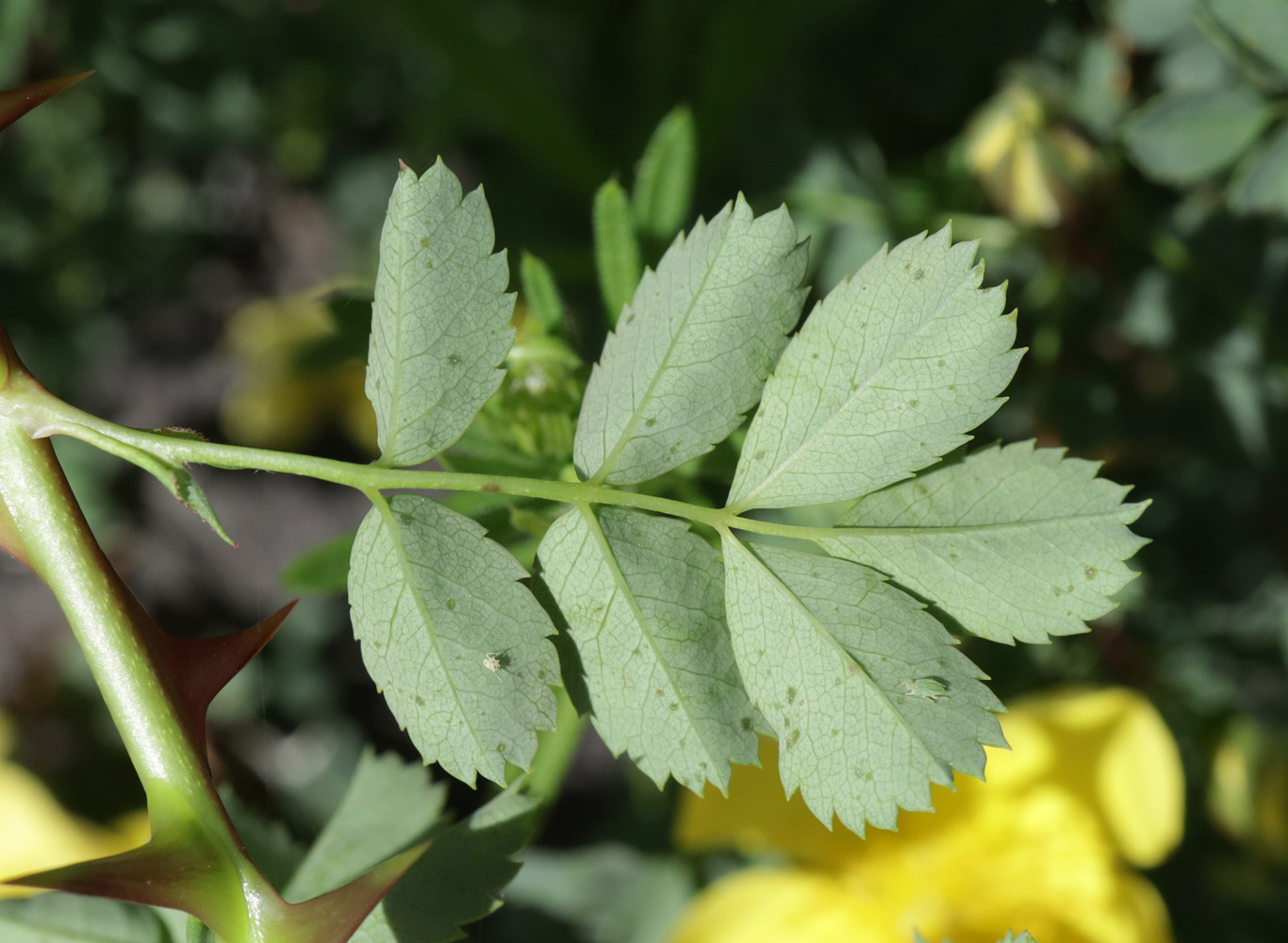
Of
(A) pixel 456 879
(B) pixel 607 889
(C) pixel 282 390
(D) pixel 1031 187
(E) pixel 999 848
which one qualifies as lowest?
(B) pixel 607 889

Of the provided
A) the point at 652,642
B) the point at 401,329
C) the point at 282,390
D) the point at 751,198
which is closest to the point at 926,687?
the point at 652,642

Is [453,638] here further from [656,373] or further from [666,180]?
[666,180]

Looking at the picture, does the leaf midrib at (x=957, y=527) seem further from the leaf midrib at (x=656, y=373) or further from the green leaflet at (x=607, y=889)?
the green leaflet at (x=607, y=889)

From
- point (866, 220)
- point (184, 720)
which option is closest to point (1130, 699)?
point (866, 220)

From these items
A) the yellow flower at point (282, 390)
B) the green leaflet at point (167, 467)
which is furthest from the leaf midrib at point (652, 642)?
the yellow flower at point (282, 390)

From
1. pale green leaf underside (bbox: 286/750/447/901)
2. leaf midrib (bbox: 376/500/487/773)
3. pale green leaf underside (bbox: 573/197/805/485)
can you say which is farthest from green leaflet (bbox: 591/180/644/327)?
pale green leaf underside (bbox: 286/750/447/901)

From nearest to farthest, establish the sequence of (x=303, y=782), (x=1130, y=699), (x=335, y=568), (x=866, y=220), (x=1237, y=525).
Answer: (x=335, y=568) < (x=1130, y=699) < (x=866, y=220) < (x=1237, y=525) < (x=303, y=782)

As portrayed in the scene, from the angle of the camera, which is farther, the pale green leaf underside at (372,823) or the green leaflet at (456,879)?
the pale green leaf underside at (372,823)

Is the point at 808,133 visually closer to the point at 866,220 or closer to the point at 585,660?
the point at 866,220
